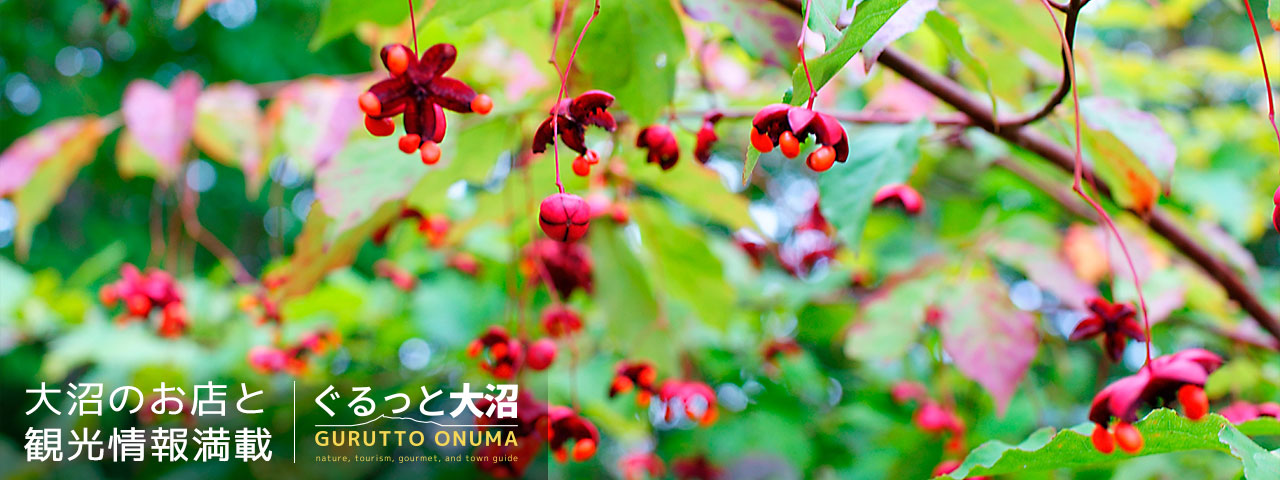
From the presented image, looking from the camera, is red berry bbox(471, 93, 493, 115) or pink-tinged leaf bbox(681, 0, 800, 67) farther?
pink-tinged leaf bbox(681, 0, 800, 67)

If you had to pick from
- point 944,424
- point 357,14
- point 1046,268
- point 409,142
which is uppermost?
point 357,14

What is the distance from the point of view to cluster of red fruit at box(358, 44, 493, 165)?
597mm

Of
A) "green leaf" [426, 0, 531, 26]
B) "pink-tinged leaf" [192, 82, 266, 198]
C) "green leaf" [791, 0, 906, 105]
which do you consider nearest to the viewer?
"green leaf" [791, 0, 906, 105]

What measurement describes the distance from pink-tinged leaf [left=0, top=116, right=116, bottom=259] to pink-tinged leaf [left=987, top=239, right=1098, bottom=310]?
1402 millimetres

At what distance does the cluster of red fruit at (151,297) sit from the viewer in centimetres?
127

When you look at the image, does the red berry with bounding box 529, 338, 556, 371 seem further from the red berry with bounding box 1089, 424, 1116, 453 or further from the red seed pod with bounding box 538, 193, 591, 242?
the red berry with bounding box 1089, 424, 1116, 453

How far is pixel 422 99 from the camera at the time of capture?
0.61m

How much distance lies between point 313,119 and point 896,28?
3.19 ft

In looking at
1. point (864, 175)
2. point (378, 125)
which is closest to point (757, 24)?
point (864, 175)

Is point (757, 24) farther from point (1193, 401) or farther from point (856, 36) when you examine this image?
point (1193, 401)

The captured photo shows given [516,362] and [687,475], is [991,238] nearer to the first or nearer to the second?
[516,362]

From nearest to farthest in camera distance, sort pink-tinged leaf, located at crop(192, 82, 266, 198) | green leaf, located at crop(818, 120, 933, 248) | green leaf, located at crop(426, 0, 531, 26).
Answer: green leaf, located at crop(426, 0, 531, 26), green leaf, located at crop(818, 120, 933, 248), pink-tinged leaf, located at crop(192, 82, 266, 198)

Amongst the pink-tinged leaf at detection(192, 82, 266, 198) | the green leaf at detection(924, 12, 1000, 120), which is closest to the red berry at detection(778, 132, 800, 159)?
the green leaf at detection(924, 12, 1000, 120)

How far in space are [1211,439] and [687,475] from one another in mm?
1493
